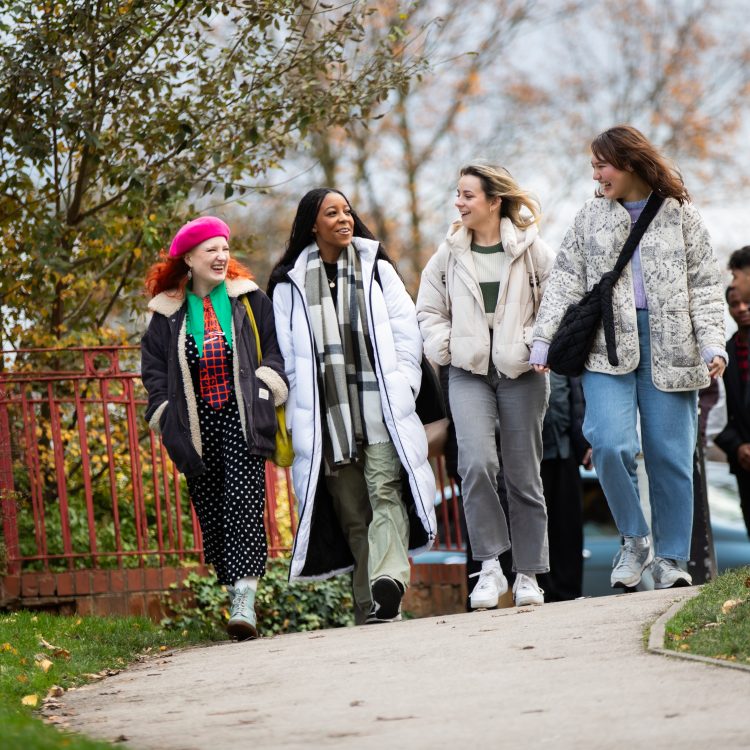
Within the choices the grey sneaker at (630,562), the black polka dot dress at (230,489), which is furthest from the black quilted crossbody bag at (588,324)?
the black polka dot dress at (230,489)

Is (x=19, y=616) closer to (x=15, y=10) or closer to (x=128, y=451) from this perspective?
(x=128, y=451)

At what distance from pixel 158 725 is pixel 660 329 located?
323cm

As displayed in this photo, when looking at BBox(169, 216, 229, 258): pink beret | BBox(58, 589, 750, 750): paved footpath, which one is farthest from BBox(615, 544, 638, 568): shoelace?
BBox(169, 216, 229, 258): pink beret

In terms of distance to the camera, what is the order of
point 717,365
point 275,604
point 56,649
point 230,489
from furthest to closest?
point 275,604
point 230,489
point 56,649
point 717,365

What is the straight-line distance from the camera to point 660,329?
650 centimetres

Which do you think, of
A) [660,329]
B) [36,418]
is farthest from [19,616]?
[660,329]

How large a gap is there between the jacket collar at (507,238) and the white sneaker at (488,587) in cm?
156

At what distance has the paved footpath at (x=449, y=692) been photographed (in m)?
3.79

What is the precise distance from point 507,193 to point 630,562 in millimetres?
1943

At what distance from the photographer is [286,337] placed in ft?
23.1

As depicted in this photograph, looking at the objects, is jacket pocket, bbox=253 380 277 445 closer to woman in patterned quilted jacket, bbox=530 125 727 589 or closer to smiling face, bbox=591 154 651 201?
woman in patterned quilted jacket, bbox=530 125 727 589

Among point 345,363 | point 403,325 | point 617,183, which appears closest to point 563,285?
point 617,183

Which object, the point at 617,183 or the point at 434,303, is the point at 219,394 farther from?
the point at 617,183

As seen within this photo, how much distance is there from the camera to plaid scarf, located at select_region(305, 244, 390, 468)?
6.86 m
